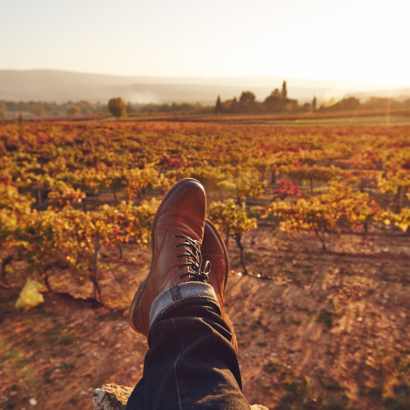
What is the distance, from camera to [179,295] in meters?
1.92

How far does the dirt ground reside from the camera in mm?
3531

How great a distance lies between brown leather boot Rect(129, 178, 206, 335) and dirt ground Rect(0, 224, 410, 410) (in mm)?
2025

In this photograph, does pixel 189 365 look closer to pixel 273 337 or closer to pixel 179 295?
pixel 179 295

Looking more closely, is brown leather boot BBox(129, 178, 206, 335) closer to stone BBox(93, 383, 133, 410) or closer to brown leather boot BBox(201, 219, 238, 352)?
brown leather boot BBox(201, 219, 238, 352)

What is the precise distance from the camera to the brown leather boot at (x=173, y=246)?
2299mm

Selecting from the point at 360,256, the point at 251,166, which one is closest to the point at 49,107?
the point at 251,166

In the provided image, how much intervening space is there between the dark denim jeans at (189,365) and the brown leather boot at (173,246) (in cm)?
45

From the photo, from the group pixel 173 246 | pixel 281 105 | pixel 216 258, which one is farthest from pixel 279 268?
pixel 281 105

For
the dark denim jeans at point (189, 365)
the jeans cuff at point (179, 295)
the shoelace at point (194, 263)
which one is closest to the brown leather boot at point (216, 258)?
the shoelace at point (194, 263)

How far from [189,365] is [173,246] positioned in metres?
1.15

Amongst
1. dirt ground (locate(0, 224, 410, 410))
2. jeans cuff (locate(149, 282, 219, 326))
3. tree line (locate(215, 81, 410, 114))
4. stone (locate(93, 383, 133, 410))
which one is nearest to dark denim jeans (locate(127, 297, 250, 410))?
jeans cuff (locate(149, 282, 219, 326))

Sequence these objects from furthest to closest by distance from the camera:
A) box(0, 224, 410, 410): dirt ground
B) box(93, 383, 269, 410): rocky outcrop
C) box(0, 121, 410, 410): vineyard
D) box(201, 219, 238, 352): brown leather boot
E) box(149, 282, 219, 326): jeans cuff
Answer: box(0, 121, 410, 410): vineyard, box(0, 224, 410, 410): dirt ground, box(201, 219, 238, 352): brown leather boot, box(93, 383, 269, 410): rocky outcrop, box(149, 282, 219, 326): jeans cuff

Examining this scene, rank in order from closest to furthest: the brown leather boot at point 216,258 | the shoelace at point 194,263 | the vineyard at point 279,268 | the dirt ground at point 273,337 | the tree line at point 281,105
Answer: the shoelace at point 194,263, the brown leather boot at point 216,258, the dirt ground at point 273,337, the vineyard at point 279,268, the tree line at point 281,105

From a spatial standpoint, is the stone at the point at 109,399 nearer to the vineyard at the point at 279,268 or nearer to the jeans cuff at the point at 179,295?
the jeans cuff at the point at 179,295
